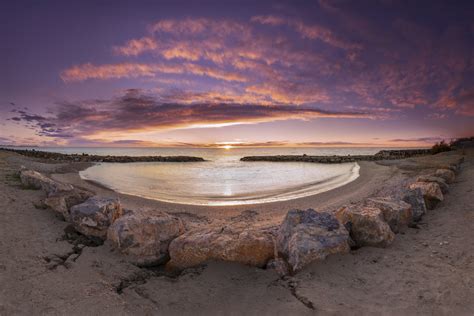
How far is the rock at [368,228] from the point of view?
18.1ft

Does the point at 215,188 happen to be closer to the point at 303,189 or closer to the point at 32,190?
the point at 303,189

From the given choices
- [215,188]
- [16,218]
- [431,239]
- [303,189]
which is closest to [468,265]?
[431,239]

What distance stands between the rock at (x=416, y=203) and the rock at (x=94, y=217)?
7.74m

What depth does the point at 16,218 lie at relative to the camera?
262 inches

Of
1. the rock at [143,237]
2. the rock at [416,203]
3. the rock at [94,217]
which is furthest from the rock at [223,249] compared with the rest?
the rock at [416,203]

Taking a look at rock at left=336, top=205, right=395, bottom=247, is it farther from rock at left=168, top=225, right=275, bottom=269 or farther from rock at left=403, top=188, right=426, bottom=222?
rock at left=403, top=188, right=426, bottom=222

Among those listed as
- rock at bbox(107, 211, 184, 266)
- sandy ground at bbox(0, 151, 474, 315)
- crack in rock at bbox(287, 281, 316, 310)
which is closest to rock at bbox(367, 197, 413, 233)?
sandy ground at bbox(0, 151, 474, 315)

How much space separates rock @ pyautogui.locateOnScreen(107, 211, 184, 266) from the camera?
557 centimetres

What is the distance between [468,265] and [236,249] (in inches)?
158

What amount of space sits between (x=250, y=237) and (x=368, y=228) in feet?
8.13

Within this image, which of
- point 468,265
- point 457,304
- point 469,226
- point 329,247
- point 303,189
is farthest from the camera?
point 303,189

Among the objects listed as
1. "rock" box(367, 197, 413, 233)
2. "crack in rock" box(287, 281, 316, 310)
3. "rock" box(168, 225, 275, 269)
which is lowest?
"crack in rock" box(287, 281, 316, 310)

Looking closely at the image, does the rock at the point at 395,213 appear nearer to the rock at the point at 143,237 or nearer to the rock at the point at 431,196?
the rock at the point at 431,196

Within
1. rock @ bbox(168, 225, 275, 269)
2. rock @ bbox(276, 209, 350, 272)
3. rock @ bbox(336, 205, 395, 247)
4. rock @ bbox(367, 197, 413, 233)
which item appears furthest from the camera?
rock @ bbox(367, 197, 413, 233)
